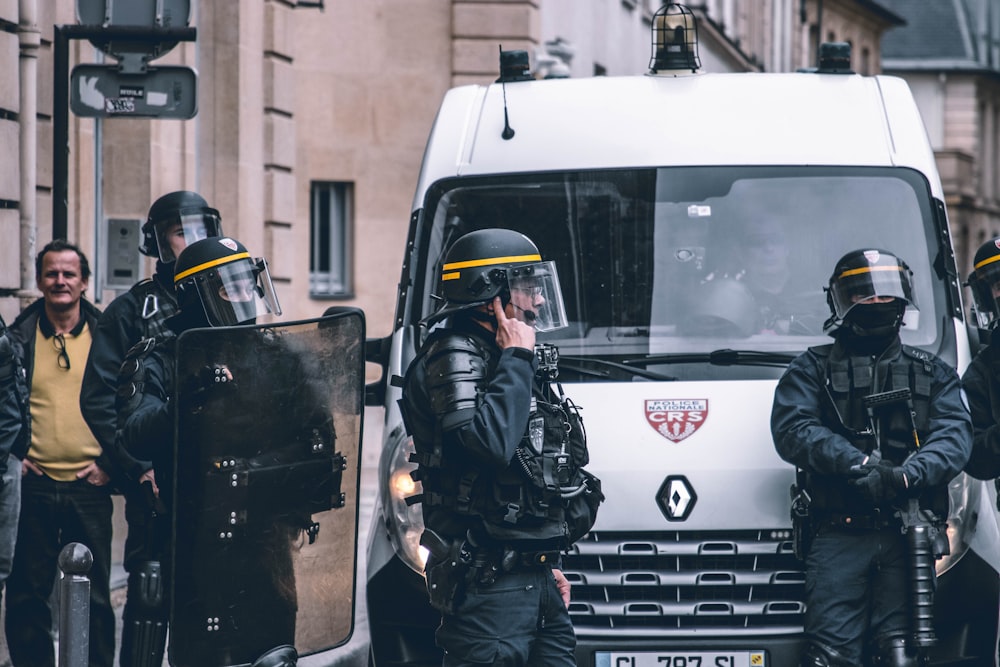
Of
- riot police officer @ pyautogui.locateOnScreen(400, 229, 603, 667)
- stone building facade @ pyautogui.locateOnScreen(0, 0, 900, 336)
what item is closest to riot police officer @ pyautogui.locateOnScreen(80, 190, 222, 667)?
riot police officer @ pyautogui.locateOnScreen(400, 229, 603, 667)

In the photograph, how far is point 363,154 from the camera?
20.9m

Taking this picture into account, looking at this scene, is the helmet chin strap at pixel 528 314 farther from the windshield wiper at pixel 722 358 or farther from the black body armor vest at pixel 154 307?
the black body armor vest at pixel 154 307

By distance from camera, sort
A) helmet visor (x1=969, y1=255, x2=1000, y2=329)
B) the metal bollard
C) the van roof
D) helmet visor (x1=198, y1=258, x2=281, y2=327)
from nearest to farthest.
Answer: the metal bollard
helmet visor (x1=198, y1=258, x2=281, y2=327)
helmet visor (x1=969, y1=255, x2=1000, y2=329)
the van roof

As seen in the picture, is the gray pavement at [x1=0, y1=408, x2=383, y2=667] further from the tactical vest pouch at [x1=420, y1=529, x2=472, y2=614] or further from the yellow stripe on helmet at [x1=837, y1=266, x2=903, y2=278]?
the yellow stripe on helmet at [x1=837, y1=266, x2=903, y2=278]

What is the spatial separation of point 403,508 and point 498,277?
1081mm

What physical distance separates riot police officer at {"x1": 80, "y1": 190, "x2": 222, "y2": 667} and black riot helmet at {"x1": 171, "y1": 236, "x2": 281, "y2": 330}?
1.32ft

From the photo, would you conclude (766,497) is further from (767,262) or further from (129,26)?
(129,26)

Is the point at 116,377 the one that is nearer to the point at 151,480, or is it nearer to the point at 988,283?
the point at 151,480

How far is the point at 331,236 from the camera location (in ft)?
70.0

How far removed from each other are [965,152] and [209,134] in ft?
163

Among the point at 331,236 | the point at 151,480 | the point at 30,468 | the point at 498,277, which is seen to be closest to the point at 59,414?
the point at 30,468

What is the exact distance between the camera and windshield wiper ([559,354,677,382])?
6.10 metres

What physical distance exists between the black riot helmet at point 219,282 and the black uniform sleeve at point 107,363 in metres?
0.65

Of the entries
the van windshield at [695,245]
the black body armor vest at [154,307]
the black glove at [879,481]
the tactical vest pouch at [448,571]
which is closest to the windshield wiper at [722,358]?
the van windshield at [695,245]
